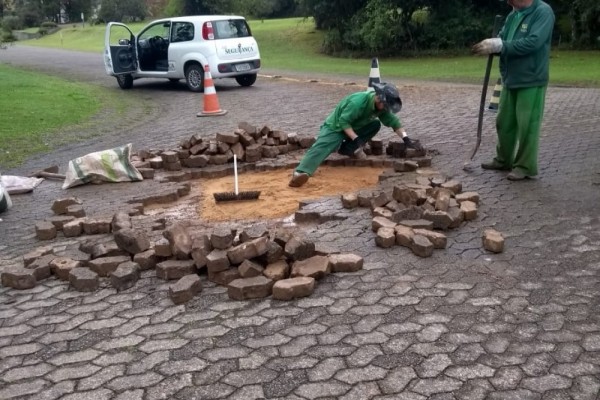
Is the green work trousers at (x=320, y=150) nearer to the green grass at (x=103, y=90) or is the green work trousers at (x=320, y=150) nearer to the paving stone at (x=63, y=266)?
the paving stone at (x=63, y=266)

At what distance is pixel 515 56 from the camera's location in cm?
673

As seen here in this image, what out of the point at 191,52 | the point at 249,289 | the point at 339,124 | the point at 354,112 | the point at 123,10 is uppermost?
the point at 123,10

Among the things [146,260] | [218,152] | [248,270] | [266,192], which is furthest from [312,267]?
[218,152]

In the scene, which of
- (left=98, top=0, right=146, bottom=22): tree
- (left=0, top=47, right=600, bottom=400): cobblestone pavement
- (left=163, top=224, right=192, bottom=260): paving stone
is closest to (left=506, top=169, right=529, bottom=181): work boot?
(left=0, top=47, right=600, bottom=400): cobblestone pavement

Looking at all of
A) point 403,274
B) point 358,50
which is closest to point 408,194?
point 403,274

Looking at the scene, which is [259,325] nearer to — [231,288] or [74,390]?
[231,288]

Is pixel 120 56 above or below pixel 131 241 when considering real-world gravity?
above

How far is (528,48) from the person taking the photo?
6574 millimetres

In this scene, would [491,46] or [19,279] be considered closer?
[19,279]

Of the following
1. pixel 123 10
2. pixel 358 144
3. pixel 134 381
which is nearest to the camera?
pixel 134 381

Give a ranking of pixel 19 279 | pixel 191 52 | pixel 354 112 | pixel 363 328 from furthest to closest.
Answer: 1. pixel 191 52
2. pixel 354 112
3. pixel 19 279
4. pixel 363 328

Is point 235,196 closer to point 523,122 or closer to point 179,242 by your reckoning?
point 179,242

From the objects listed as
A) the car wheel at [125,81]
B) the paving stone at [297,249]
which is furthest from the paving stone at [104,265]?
the car wheel at [125,81]

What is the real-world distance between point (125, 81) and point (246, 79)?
10.9 ft
